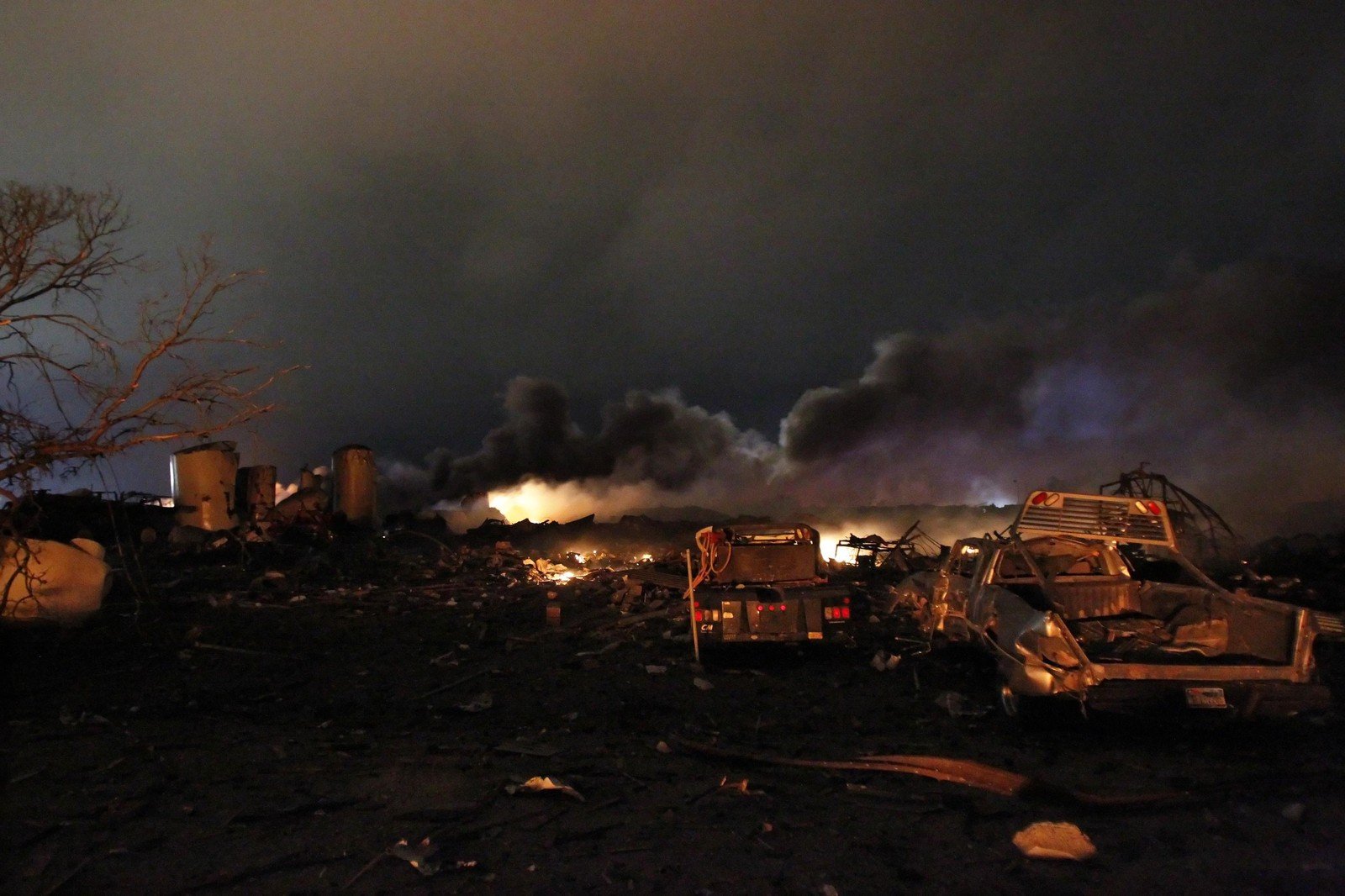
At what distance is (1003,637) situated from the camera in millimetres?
6562

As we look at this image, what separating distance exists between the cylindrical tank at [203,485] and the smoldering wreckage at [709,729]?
Answer: 371 inches

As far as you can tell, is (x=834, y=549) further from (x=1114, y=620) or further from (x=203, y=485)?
(x=1114, y=620)

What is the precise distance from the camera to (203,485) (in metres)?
21.6

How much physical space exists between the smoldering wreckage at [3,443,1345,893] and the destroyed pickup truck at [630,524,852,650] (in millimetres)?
37

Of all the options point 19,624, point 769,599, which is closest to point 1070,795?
point 769,599

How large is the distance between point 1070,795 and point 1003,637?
74.0 inches

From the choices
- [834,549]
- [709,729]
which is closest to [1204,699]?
[709,729]

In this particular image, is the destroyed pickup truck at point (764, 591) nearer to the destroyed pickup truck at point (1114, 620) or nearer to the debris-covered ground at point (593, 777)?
the debris-covered ground at point (593, 777)

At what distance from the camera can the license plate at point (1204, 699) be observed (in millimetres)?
5781

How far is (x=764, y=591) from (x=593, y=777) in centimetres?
463

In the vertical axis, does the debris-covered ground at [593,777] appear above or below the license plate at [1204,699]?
below

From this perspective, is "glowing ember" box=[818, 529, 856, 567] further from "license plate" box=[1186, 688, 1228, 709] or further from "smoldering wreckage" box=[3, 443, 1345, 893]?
"license plate" box=[1186, 688, 1228, 709]

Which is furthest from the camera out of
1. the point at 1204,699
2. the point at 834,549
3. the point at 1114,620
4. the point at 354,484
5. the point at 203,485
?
the point at 834,549

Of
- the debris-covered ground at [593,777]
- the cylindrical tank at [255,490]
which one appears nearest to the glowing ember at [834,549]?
the debris-covered ground at [593,777]
